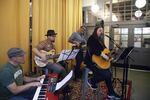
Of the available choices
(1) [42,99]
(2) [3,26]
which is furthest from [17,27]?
(1) [42,99]

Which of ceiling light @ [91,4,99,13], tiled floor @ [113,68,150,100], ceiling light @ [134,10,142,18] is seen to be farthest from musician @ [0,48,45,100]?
ceiling light @ [91,4,99,13]

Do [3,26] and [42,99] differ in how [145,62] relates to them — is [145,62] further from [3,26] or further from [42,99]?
[42,99]

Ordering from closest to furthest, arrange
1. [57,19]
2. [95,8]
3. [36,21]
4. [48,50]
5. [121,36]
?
[48,50]
[36,21]
[57,19]
[121,36]
[95,8]

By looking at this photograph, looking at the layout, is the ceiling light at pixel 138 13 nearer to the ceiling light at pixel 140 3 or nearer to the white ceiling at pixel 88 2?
the ceiling light at pixel 140 3

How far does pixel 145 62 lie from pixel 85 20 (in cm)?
291

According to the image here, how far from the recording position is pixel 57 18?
20.7 feet

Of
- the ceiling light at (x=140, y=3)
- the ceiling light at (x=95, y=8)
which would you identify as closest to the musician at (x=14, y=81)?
the ceiling light at (x=140, y=3)

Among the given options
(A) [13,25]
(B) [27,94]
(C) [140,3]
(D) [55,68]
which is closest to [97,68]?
(D) [55,68]

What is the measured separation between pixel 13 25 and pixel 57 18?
1.72 metres

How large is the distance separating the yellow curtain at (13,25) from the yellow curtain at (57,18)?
34cm

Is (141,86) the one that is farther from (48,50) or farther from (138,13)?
(138,13)

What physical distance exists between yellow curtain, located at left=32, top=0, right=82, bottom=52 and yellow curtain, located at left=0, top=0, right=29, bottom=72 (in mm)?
344

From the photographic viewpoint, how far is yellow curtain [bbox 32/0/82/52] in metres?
5.56

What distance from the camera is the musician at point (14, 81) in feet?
7.53
